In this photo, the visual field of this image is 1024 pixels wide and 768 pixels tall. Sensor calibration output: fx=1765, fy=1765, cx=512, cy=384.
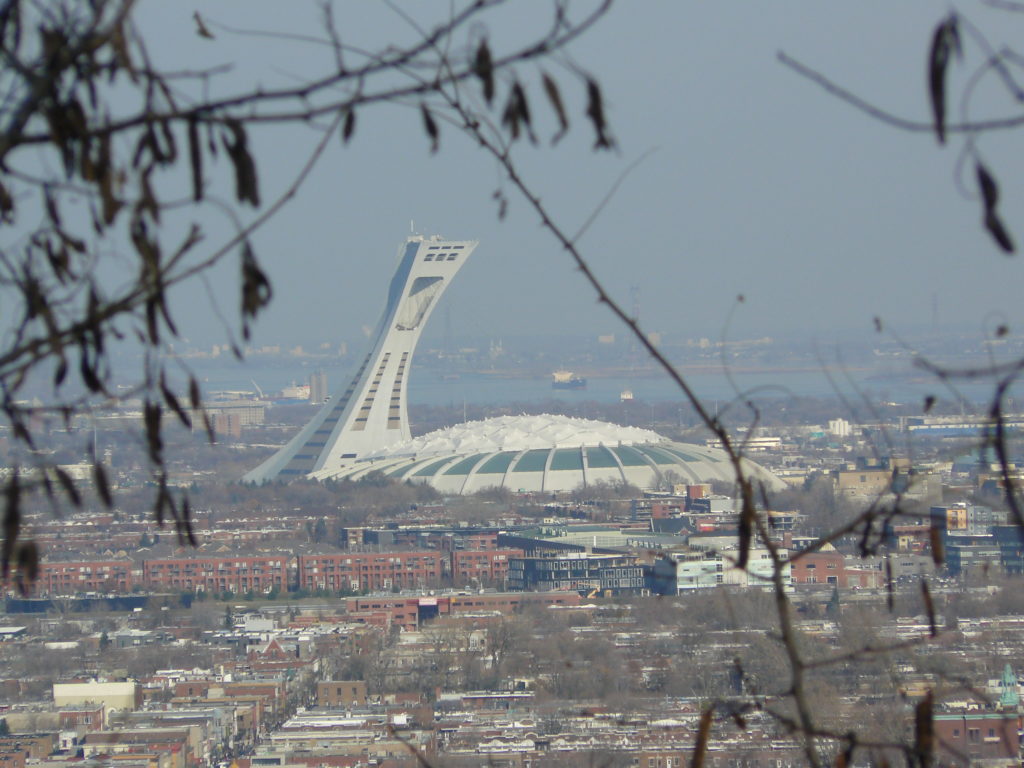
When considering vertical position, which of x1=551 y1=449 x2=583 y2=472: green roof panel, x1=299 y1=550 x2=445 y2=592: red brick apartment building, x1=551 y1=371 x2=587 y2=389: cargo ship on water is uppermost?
x1=551 y1=371 x2=587 y2=389: cargo ship on water

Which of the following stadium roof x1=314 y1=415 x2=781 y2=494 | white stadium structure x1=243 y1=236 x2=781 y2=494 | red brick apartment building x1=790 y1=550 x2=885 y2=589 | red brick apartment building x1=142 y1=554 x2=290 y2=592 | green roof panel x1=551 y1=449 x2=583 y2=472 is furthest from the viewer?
green roof panel x1=551 y1=449 x2=583 y2=472

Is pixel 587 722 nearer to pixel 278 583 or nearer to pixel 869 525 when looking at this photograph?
pixel 869 525

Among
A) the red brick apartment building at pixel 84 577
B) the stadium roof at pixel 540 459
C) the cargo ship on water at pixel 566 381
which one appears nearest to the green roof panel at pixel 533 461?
the stadium roof at pixel 540 459

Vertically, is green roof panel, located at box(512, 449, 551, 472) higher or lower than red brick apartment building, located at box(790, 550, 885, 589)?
higher

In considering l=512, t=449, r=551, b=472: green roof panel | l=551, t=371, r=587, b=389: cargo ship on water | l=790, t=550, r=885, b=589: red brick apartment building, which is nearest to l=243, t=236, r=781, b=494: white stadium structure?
l=512, t=449, r=551, b=472: green roof panel

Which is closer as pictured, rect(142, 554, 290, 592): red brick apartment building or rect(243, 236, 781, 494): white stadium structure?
rect(142, 554, 290, 592): red brick apartment building

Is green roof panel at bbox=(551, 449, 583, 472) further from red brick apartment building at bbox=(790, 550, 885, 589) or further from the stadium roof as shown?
red brick apartment building at bbox=(790, 550, 885, 589)

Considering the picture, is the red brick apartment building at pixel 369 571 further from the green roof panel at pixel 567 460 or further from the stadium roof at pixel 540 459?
the green roof panel at pixel 567 460
